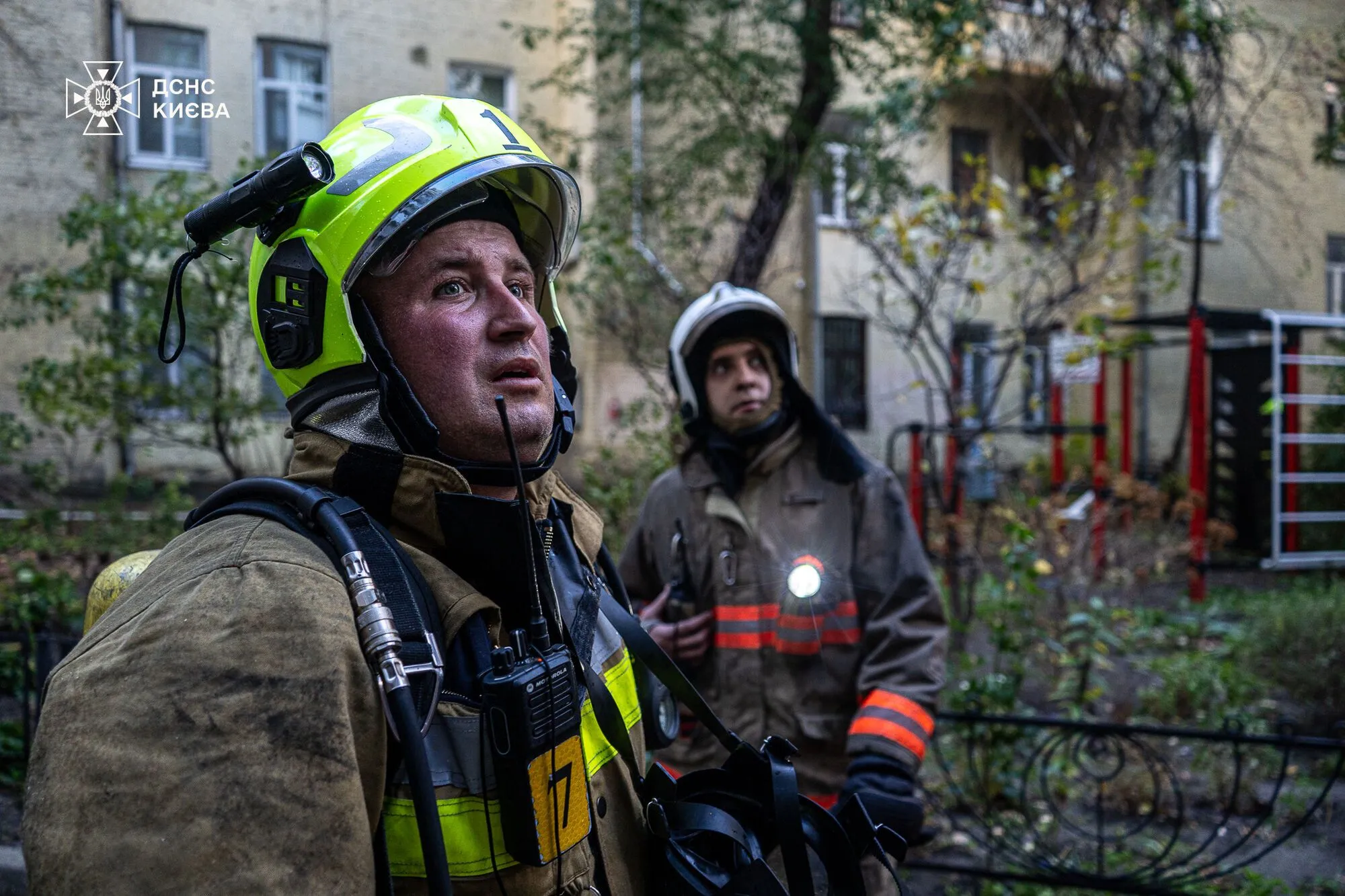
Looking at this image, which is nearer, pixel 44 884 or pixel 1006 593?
pixel 44 884

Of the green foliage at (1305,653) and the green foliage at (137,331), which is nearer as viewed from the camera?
the green foliage at (137,331)

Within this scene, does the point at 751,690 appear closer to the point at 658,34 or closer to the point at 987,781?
the point at 987,781

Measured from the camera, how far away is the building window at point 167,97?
4.80 m

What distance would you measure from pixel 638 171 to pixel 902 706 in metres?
6.18

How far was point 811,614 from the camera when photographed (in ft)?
9.78

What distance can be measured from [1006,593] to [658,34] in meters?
5.16

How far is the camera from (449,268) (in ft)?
5.45

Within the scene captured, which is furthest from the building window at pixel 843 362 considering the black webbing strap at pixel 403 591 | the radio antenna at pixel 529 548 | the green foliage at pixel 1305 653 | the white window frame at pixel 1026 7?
the black webbing strap at pixel 403 591

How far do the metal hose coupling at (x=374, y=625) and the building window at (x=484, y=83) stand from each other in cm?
871

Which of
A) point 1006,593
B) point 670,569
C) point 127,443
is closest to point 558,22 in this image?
point 127,443

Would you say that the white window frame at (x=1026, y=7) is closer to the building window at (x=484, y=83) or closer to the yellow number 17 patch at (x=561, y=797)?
the building window at (x=484, y=83)

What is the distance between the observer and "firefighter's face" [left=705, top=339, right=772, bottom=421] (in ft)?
10.8

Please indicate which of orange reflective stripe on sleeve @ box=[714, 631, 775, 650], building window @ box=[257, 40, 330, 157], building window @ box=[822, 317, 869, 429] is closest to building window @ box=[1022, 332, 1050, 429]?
orange reflective stripe on sleeve @ box=[714, 631, 775, 650]

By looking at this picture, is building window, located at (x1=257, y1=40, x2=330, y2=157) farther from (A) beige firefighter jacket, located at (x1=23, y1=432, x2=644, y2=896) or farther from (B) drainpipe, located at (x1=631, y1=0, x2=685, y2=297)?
(A) beige firefighter jacket, located at (x1=23, y1=432, x2=644, y2=896)
